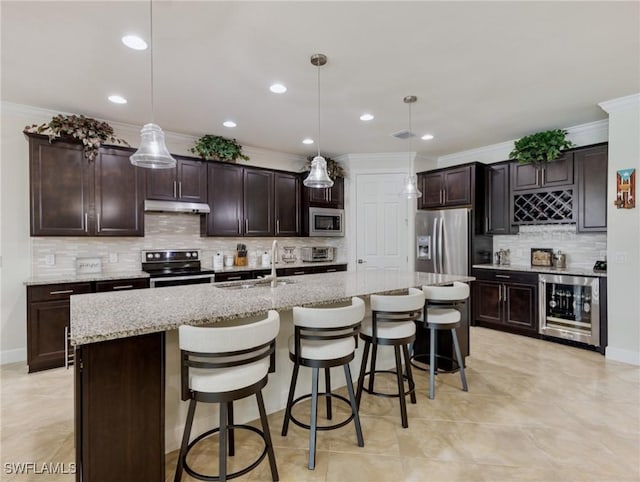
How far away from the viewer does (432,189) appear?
5449mm

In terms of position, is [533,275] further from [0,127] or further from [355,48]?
[0,127]

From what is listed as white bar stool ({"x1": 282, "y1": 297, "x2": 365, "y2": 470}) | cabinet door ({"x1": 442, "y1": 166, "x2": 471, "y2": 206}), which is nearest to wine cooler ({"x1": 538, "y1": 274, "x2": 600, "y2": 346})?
cabinet door ({"x1": 442, "y1": 166, "x2": 471, "y2": 206})

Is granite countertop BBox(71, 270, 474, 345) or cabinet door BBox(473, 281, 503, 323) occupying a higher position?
granite countertop BBox(71, 270, 474, 345)

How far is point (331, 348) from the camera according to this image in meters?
1.93

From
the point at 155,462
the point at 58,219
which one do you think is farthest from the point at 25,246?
the point at 155,462

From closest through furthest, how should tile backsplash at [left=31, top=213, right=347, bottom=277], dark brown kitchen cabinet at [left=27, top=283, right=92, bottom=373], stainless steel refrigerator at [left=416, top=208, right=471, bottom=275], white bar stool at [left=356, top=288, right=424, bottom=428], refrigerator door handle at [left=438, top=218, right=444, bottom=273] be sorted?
1. white bar stool at [left=356, top=288, right=424, bottom=428]
2. dark brown kitchen cabinet at [left=27, top=283, right=92, bottom=373]
3. tile backsplash at [left=31, top=213, right=347, bottom=277]
4. stainless steel refrigerator at [left=416, top=208, right=471, bottom=275]
5. refrigerator door handle at [left=438, top=218, right=444, bottom=273]

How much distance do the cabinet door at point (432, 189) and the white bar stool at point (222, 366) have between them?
4416 mm

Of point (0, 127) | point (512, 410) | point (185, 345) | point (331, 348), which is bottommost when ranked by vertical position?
point (512, 410)

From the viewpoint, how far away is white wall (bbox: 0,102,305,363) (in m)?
3.47

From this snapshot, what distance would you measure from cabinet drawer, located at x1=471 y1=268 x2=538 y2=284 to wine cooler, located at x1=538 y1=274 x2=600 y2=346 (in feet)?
0.36

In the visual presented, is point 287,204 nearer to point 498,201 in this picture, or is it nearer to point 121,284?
point 121,284

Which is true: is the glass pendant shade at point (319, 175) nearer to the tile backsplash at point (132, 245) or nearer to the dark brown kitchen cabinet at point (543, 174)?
the tile backsplash at point (132, 245)

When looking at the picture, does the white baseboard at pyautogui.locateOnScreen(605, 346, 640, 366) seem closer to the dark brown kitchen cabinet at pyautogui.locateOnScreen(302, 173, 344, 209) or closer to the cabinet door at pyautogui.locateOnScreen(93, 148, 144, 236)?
the dark brown kitchen cabinet at pyautogui.locateOnScreen(302, 173, 344, 209)

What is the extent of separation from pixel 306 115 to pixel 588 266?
406 cm
